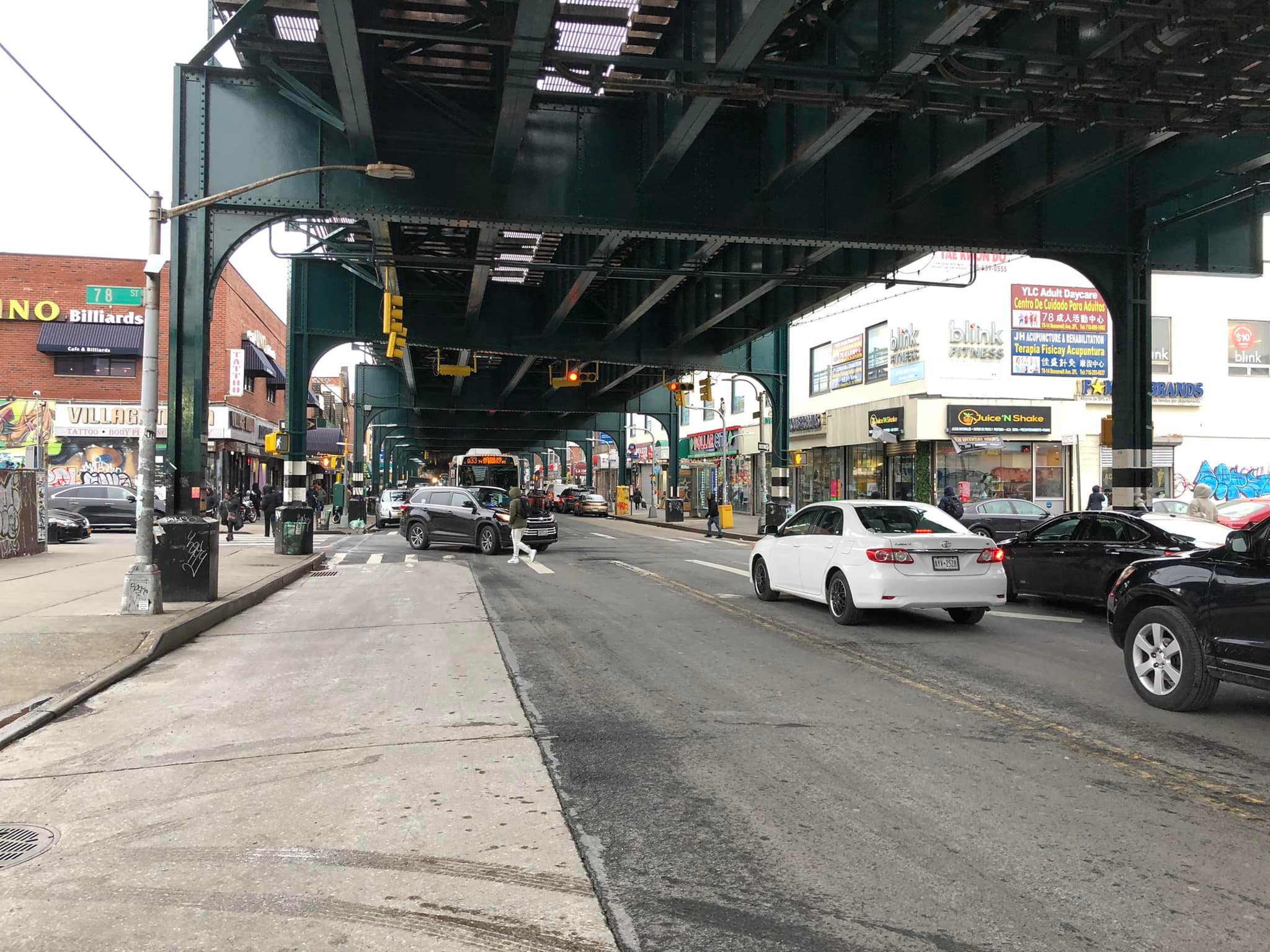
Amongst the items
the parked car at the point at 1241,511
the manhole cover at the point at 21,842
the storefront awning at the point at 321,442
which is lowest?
the manhole cover at the point at 21,842

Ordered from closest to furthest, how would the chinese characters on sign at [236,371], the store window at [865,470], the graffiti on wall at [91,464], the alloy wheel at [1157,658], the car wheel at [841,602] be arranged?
the alloy wheel at [1157,658] < the car wheel at [841,602] < the store window at [865,470] < the graffiti on wall at [91,464] < the chinese characters on sign at [236,371]

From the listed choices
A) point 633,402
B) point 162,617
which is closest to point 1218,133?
point 162,617

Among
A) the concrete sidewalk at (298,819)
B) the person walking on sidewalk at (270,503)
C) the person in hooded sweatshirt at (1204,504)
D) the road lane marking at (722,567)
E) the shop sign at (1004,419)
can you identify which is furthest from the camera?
the shop sign at (1004,419)

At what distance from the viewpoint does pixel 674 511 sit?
1807 inches

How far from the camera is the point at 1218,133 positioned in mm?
12156

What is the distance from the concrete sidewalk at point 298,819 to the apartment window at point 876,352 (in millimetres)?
31550

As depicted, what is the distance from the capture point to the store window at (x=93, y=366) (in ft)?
127

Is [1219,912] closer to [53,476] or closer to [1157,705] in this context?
[1157,705]

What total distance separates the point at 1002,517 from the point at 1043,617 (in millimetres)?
10738

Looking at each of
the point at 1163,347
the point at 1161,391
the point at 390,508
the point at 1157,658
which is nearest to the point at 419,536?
the point at 390,508

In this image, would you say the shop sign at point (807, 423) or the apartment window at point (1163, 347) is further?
the shop sign at point (807, 423)

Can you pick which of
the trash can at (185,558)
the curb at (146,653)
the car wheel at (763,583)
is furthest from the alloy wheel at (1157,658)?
the trash can at (185,558)

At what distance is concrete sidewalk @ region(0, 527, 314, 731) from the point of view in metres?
8.27

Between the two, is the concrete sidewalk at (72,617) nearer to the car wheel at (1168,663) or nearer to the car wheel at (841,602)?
the car wheel at (841,602)
